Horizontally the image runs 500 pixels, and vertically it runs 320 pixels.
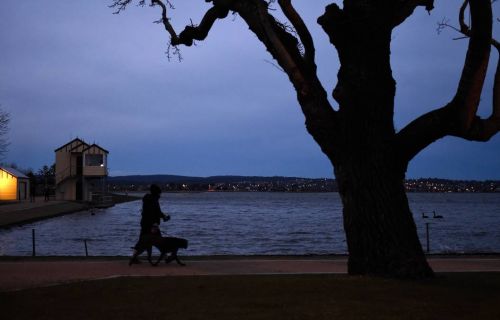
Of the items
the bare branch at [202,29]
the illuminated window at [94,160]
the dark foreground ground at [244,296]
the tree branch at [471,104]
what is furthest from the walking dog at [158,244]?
the illuminated window at [94,160]

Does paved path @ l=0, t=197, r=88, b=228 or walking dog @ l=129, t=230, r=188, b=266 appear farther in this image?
paved path @ l=0, t=197, r=88, b=228

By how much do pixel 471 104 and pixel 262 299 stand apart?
385 cm

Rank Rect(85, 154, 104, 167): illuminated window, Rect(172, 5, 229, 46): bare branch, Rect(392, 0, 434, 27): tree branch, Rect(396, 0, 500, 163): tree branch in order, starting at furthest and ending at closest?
Rect(85, 154, 104, 167): illuminated window → Rect(172, 5, 229, 46): bare branch → Rect(392, 0, 434, 27): tree branch → Rect(396, 0, 500, 163): tree branch

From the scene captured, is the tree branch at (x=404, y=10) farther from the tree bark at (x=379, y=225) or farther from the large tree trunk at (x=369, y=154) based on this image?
the tree bark at (x=379, y=225)

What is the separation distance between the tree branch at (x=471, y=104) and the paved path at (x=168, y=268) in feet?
10.9

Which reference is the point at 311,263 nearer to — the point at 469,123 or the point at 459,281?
the point at 459,281

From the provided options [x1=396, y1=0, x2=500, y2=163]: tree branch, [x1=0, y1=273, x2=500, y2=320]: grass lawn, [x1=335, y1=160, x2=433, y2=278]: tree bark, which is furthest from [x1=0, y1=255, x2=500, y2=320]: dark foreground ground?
[x1=396, y1=0, x2=500, y2=163]: tree branch

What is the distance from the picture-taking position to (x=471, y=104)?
8320 millimetres

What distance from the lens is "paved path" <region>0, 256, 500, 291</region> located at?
1014 cm

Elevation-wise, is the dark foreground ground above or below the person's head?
below

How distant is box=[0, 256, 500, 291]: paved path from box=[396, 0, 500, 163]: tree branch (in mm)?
3311

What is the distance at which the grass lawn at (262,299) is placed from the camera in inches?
260

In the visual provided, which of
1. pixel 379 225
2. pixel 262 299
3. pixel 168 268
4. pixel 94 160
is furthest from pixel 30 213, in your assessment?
pixel 262 299

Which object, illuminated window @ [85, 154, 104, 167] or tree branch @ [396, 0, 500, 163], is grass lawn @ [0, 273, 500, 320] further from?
illuminated window @ [85, 154, 104, 167]
